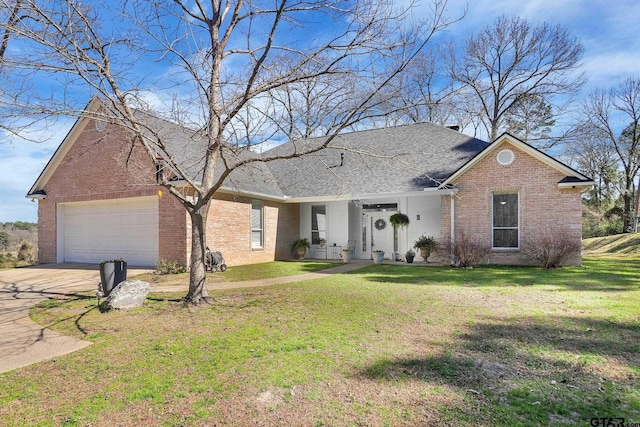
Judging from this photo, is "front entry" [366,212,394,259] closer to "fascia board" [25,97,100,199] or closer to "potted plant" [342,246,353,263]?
"potted plant" [342,246,353,263]

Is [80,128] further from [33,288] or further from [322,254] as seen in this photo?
[322,254]

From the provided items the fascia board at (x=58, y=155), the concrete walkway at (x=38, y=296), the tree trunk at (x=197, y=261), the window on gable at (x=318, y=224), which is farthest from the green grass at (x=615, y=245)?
the fascia board at (x=58, y=155)

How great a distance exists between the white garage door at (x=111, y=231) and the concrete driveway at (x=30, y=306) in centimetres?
103

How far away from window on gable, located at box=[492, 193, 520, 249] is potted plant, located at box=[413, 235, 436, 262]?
2385 mm

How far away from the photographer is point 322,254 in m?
18.1

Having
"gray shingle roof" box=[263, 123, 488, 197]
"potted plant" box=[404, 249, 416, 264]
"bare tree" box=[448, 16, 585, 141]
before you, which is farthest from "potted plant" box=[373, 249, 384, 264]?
"bare tree" box=[448, 16, 585, 141]

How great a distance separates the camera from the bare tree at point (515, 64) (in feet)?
79.5

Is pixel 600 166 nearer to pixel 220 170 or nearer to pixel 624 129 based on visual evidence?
pixel 624 129

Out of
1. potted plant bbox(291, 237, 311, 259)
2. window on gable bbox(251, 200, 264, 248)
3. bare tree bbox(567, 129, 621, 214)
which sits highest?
bare tree bbox(567, 129, 621, 214)

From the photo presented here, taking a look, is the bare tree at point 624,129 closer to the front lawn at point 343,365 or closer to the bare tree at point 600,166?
the bare tree at point 600,166

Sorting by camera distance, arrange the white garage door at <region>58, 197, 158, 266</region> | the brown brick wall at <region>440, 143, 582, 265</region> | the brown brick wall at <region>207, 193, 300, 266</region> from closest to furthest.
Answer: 1. the brown brick wall at <region>440, 143, 582, 265</region>
2. the brown brick wall at <region>207, 193, 300, 266</region>
3. the white garage door at <region>58, 197, 158, 266</region>

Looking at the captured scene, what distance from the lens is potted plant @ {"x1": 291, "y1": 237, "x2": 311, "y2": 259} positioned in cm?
1780

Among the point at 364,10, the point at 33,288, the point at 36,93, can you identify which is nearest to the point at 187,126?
the point at 36,93

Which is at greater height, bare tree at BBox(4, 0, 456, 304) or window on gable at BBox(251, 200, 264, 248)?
bare tree at BBox(4, 0, 456, 304)
